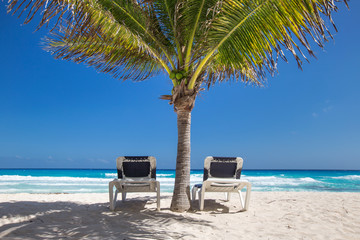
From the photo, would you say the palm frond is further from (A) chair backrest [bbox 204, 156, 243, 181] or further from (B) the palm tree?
(A) chair backrest [bbox 204, 156, 243, 181]

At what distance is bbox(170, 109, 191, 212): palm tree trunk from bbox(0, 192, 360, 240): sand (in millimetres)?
219

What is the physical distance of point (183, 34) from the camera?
17.3ft

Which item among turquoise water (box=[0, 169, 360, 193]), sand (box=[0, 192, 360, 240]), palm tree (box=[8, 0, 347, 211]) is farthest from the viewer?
turquoise water (box=[0, 169, 360, 193])

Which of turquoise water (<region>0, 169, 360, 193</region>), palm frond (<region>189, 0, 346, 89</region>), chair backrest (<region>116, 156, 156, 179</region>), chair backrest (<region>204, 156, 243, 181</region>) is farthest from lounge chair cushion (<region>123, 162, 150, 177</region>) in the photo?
turquoise water (<region>0, 169, 360, 193</region>)

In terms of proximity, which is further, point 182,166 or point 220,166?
point 220,166

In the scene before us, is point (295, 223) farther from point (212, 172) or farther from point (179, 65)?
point (179, 65)

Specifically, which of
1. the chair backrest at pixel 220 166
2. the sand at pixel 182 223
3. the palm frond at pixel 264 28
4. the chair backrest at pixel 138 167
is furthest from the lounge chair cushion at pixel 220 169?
the palm frond at pixel 264 28

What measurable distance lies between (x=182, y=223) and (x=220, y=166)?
6.47 feet

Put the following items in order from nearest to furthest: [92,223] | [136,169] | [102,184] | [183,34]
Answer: [92,223], [183,34], [136,169], [102,184]

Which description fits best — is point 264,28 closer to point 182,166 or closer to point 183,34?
point 183,34

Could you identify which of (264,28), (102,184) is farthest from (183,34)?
(102,184)

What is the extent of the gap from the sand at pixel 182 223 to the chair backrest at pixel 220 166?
68 cm

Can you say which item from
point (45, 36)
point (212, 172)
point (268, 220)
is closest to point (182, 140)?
point (212, 172)

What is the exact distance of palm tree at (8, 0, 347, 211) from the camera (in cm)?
371
